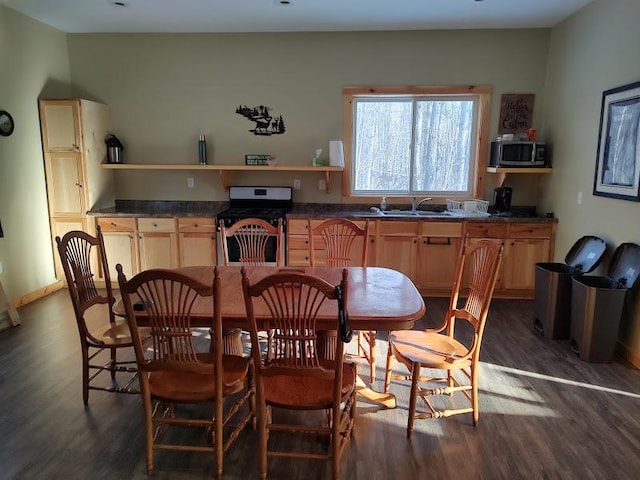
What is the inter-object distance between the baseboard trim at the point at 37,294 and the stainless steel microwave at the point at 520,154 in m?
4.78

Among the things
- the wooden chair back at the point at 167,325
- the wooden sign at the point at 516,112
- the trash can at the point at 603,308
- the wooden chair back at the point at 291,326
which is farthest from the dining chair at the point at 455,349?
the wooden sign at the point at 516,112

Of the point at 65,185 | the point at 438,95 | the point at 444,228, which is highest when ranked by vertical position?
the point at 438,95

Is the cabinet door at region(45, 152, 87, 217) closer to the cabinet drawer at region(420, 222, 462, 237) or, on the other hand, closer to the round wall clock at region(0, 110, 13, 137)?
the round wall clock at region(0, 110, 13, 137)

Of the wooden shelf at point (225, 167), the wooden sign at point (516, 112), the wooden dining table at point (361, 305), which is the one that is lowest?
the wooden dining table at point (361, 305)

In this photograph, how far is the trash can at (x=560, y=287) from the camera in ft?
11.3

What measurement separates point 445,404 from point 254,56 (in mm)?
3922

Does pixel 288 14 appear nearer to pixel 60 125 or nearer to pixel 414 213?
pixel 414 213

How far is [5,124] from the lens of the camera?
3.98 meters

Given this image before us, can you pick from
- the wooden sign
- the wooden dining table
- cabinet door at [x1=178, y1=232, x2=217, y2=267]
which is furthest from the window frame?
the wooden dining table

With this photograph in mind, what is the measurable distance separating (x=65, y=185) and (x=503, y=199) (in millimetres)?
4550

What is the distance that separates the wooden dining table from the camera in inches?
75.8

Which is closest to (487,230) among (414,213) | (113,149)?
(414,213)

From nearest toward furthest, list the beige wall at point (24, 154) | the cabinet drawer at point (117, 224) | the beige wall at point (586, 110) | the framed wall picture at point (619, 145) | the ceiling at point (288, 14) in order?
the framed wall picture at point (619, 145) → the beige wall at point (586, 110) → the ceiling at point (288, 14) → the beige wall at point (24, 154) → the cabinet drawer at point (117, 224)

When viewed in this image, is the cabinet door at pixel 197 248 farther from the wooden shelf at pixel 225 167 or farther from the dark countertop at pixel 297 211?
the wooden shelf at pixel 225 167
